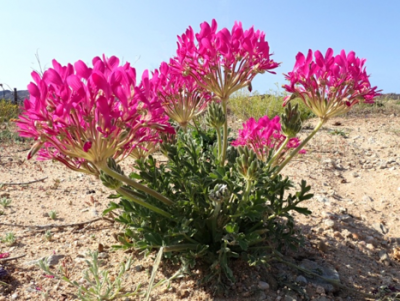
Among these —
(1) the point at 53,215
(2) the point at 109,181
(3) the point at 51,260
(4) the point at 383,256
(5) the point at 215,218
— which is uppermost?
(2) the point at 109,181

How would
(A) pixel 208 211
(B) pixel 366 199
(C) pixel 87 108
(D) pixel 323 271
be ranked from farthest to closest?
(B) pixel 366 199 → (D) pixel 323 271 → (A) pixel 208 211 → (C) pixel 87 108

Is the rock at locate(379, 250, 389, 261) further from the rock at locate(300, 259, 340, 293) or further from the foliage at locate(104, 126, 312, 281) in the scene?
the foliage at locate(104, 126, 312, 281)

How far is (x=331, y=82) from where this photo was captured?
2.12 metres

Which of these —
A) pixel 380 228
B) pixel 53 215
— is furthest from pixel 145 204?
pixel 380 228

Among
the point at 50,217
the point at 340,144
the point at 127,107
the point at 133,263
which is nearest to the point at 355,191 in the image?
the point at 340,144

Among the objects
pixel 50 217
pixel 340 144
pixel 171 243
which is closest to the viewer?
pixel 171 243

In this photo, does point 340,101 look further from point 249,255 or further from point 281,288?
point 281,288

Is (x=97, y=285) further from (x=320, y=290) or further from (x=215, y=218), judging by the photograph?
(x=320, y=290)

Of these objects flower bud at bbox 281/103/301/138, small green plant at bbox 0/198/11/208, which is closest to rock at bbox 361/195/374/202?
flower bud at bbox 281/103/301/138

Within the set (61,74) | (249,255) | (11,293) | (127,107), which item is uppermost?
(61,74)

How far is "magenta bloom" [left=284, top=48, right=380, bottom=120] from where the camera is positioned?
2107 millimetres

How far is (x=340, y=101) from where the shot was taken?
6.98 ft

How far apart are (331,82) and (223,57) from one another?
25.2 inches

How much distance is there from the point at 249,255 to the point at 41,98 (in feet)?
4.40
